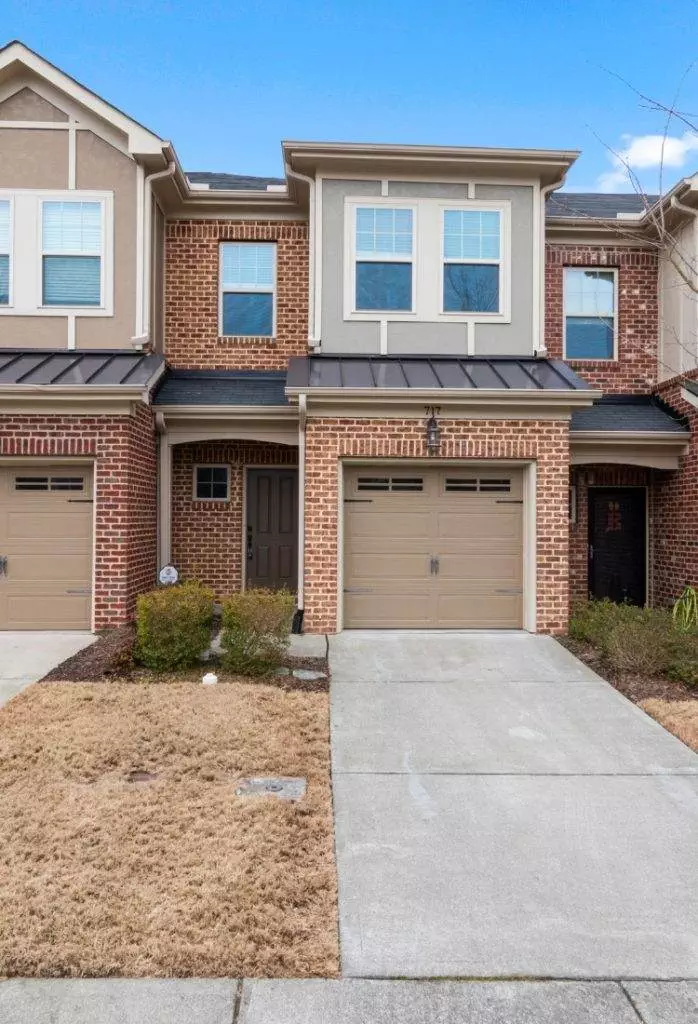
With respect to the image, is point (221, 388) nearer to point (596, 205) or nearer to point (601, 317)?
point (601, 317)

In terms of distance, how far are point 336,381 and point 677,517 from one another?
5.69 m

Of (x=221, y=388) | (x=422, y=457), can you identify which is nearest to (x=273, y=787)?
(x=422, y=457)

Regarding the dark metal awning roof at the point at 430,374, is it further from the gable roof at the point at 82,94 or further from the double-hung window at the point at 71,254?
the gable roof at the point at 82,94

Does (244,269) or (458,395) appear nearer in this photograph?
(458,395)

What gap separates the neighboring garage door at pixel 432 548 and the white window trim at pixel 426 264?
233 centimetres

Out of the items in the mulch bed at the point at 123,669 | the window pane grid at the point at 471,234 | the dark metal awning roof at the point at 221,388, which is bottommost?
the mulch bed at the point at 123,669

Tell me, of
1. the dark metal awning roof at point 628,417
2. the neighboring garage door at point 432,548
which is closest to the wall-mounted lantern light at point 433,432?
the neighboring garage door at point 432,548

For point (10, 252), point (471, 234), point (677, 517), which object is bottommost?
point (677, 517)

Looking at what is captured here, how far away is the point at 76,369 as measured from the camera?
8695mm

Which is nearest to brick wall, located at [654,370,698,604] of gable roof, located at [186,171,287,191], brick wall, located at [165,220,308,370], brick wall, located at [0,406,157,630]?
brick wall, located at [165,220,308,370]

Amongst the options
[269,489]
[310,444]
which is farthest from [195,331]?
[310,444]

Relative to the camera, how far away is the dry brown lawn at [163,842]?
2795 mm

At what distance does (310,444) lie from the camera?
8.48 metres

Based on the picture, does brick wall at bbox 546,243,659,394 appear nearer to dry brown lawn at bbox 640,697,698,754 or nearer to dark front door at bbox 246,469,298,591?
dark front door at bbox 246,469,298,591
